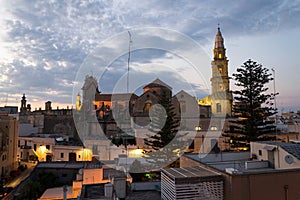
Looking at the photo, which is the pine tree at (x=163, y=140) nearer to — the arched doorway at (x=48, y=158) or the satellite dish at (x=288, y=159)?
the satellite dish at (x=288, y=159)

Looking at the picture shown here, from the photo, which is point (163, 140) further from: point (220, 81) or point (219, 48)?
point (219, 48)

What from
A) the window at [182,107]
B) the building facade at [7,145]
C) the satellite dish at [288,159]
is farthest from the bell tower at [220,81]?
the building facade at [7,145]

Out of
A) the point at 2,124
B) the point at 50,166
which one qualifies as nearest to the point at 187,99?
the point at 50,166

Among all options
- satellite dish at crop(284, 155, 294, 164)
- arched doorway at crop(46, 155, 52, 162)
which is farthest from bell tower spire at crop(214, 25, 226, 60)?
satellite dish at crop(284, 155, 294, 164)

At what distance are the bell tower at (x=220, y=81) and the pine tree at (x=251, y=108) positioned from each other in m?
6.73

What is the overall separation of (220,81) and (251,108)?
8.47 m

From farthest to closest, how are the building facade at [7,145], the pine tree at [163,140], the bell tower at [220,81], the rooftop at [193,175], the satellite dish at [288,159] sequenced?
the bell tower at [220,81]
the building facade at [7,145]
the pine tree at [163,140]
the satellite dish at [288,159]
the rooftop at [193,175]

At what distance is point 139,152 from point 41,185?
6.03 meters

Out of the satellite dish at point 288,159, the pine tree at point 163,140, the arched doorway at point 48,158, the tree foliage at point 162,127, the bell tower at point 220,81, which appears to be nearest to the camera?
the satellite dish at point 288,159

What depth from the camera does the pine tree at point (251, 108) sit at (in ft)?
45.8

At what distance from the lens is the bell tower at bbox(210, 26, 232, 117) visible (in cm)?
2225

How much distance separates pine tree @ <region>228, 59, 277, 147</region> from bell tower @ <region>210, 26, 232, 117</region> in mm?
6733

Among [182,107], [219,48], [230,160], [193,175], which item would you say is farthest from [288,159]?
[219,48]

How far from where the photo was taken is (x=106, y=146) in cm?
1677
